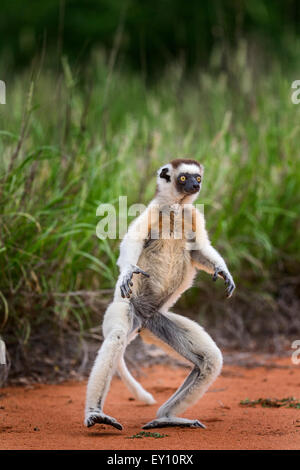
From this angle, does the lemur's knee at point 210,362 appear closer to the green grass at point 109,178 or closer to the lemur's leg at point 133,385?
the lemur's leg at point 133,385

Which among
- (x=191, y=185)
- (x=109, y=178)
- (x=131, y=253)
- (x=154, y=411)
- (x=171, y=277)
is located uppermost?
(x=109, y=178)

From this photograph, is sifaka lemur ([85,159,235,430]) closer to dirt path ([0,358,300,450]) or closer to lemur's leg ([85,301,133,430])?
lemur's leg ([85,301,133,430])

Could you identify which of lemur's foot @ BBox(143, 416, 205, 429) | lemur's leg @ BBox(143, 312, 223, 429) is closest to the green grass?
lemur's leg @ BBox(143, 312, 223, 429)

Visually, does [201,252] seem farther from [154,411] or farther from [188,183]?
[154,411]

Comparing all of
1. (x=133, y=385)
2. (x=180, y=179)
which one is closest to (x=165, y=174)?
(x=180, y=179)

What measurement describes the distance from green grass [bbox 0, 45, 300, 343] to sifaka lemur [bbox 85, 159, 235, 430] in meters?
1.04

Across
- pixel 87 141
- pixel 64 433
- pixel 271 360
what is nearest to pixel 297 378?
pixel 271 360

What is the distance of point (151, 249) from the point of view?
355 centimetres

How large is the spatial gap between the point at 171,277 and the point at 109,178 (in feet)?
6.58

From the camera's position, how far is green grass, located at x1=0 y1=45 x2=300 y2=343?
4.53m

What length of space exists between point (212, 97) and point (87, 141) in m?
3.25

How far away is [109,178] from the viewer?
212 inches

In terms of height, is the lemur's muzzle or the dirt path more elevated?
the lemur's muzzle

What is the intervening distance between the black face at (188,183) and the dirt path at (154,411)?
1.23 metres
